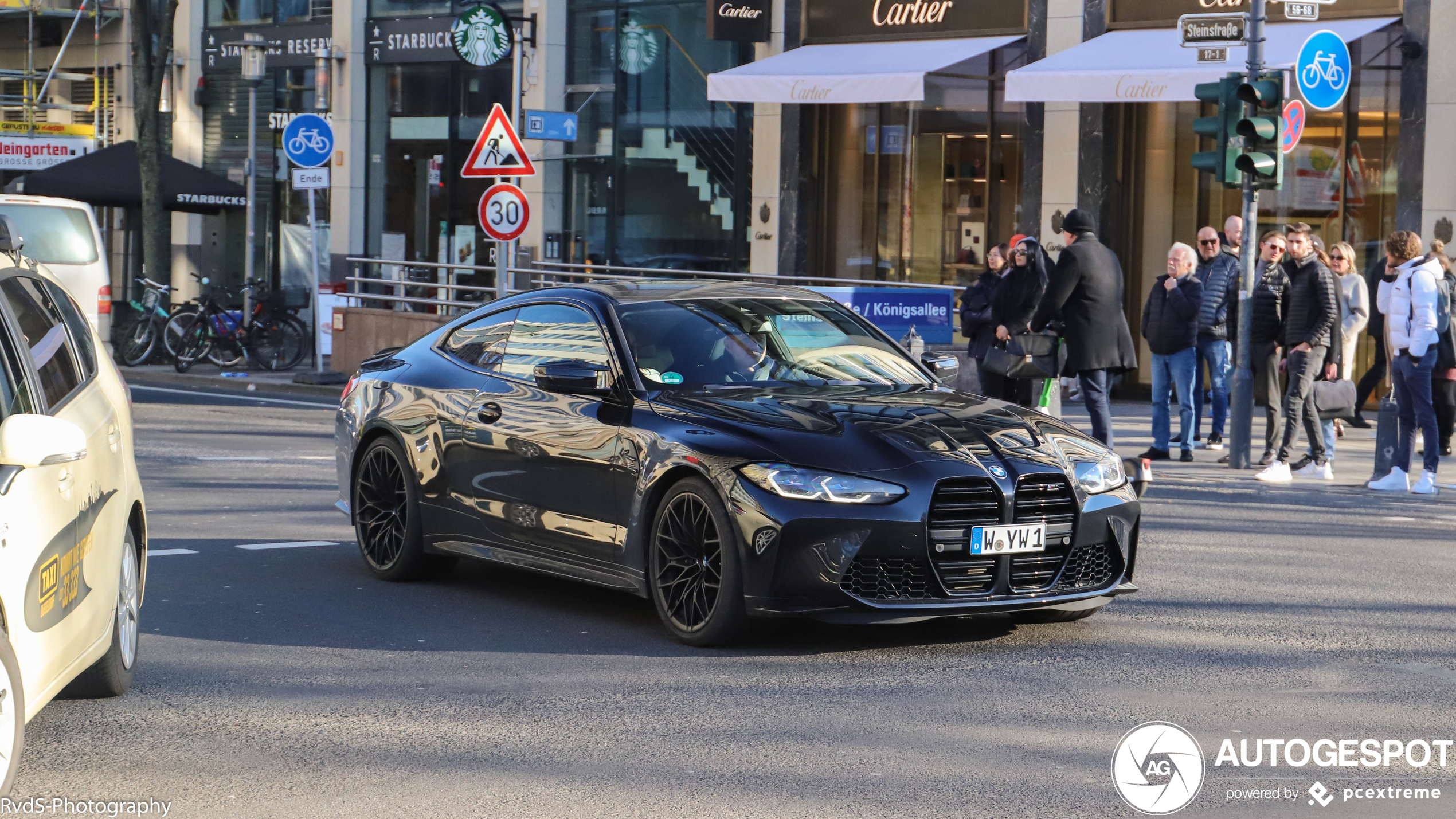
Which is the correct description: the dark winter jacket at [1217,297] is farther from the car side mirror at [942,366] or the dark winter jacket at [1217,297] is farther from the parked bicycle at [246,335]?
the parked bicycle at [246,335]

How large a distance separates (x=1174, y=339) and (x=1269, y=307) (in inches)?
36.3

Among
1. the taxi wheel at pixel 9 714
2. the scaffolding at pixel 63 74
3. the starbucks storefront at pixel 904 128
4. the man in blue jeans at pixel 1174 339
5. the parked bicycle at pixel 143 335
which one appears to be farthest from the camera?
the scaffolding at pixel 63 74

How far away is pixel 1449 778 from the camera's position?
5.59 meters

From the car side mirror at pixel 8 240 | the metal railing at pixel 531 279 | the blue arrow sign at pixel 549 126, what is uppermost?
the blue arrow sign at pixel 549 126

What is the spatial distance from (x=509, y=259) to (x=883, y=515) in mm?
17346

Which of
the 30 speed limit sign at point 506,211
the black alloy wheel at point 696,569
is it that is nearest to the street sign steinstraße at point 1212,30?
the 30 speed limit sign at point 506,211

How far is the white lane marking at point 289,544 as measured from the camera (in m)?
10.3

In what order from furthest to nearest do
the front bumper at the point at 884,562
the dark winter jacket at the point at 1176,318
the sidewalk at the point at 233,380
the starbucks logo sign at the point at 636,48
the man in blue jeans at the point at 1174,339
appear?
the starbucks logo sign at the point at 636,48 < the sidewalk at the point at 233,380 < the dark winter jacket at the point at 1176,318 < the man in blue jeans at the point at 1174,339 < the front bumper at the point at 884,562

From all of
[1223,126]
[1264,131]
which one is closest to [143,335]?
[1223,126]

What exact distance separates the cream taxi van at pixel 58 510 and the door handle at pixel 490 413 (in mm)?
1865

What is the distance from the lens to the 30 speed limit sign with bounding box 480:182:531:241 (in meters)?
18.8

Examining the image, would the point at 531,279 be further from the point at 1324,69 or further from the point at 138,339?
the point at 1324,69

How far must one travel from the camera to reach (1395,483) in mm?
13672

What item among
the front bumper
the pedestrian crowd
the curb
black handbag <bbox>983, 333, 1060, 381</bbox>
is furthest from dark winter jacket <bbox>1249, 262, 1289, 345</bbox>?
the curb
